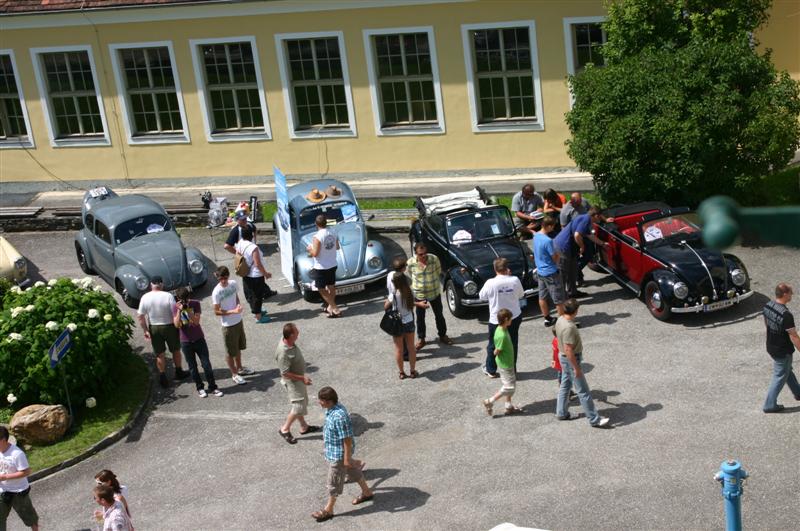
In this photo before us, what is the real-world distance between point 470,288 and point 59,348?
603cm

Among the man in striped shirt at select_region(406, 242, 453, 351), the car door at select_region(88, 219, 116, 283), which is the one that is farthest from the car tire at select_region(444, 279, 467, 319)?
the car door at select_region(88, 219, 116, 283)

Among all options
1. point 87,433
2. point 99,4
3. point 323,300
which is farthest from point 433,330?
point 99,4

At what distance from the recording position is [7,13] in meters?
23.9

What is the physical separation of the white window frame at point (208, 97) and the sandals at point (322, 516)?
14.2m

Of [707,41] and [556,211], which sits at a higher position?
[707,41]

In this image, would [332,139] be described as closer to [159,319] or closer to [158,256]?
[158,256]

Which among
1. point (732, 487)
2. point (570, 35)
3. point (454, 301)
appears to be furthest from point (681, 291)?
point (570, 35)

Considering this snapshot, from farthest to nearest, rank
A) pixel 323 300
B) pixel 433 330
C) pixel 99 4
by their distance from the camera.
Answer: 1. pixel 99 4
2. pixel 323 300
3. pixel 433 330

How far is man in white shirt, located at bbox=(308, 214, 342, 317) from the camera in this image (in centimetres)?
1639

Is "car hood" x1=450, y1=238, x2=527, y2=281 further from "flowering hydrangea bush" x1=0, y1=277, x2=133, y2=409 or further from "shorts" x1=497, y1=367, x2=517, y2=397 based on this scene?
"flowering hydrangea bush" x1=0, y1=277, x2=133, y2=409

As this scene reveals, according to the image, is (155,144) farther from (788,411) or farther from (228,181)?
(788,411)

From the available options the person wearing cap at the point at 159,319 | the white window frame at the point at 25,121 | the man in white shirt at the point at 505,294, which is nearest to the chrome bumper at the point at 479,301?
the man in white shirt at the point at 505,294

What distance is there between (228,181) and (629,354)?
42.8ft

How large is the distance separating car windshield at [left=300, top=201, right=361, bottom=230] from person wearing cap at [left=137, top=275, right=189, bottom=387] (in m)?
4.60
